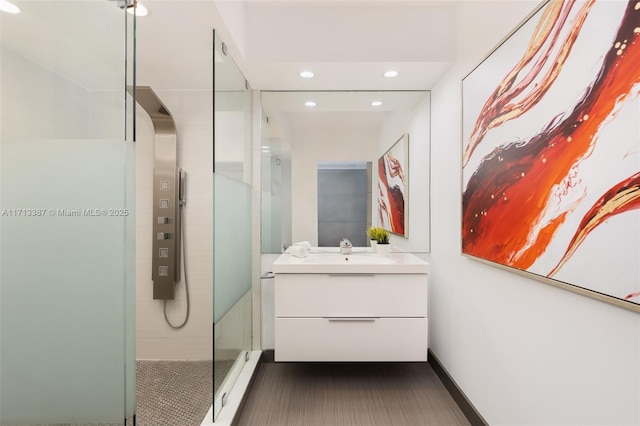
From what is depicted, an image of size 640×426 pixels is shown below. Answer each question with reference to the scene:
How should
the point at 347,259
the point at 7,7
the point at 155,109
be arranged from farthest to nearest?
the point at 155,109 → the point at 347,259 → the point at 7,7

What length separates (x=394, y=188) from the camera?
246cm

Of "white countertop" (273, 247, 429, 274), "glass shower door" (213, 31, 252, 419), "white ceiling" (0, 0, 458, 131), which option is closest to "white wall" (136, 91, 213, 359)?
"white ceiling" (0, 0, 458, 131)

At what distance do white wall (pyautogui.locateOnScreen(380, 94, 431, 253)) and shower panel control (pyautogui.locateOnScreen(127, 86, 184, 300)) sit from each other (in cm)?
160

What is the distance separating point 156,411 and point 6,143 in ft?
6.13

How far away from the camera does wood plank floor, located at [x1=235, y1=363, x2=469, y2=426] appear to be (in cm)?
175

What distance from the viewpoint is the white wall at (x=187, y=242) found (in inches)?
98.4

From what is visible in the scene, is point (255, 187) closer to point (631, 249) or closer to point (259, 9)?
point (259, 9)

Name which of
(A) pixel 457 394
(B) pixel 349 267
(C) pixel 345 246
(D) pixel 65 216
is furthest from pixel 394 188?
(D) pixel 65 216

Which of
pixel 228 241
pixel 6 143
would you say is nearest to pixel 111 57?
pixel 6 143

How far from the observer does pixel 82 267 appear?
74cm

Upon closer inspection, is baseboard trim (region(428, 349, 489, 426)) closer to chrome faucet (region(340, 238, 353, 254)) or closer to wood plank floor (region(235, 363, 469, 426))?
wood plank floor (region(235, 363, 469, 426))

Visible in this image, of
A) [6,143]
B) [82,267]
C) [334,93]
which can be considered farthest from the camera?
[334,93]

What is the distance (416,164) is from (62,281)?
7.20 ft

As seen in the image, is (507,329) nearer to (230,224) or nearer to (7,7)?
(230,224)
